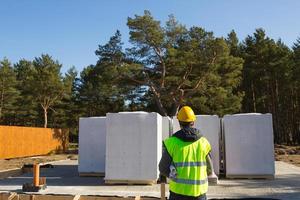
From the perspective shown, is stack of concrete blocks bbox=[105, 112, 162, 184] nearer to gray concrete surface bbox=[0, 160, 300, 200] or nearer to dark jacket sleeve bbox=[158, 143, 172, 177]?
gray concrete surface bbox=[0, 160, 300, 200]

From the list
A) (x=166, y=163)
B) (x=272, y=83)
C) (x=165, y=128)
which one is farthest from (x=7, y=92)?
(x=166, y=163)

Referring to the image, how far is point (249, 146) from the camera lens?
14219 mm

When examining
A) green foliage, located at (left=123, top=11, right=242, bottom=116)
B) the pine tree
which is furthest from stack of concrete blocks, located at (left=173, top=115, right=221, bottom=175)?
the pine tree

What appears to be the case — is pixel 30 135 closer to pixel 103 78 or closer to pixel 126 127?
pixel 103 78

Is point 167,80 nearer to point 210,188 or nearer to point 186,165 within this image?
point 210,188

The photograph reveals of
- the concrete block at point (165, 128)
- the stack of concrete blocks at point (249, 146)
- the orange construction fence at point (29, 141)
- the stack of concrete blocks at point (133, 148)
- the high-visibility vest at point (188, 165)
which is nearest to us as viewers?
the high-visibility vest at point (188, 165)

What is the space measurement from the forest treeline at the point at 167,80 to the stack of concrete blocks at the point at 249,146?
18.2m

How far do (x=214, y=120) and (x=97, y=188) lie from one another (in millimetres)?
4621

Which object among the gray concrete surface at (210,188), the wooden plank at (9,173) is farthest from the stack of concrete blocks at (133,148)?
the wooden plank at (9,173)

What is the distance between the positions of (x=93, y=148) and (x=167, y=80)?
17.6 meters

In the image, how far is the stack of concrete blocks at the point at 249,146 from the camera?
14.1 m

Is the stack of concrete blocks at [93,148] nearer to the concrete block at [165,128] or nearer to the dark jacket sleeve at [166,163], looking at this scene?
the concrete block at [165,128]

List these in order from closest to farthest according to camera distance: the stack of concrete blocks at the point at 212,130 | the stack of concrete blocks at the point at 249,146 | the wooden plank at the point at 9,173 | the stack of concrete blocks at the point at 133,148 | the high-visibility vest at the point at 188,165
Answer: the high-visibility vest at the point at 188,165, the stack of concrete blocks at the point at 133,148, the stack of concrete blocks at the point at 249,146, the stack of concrete blocks at the point at 212,130, the wooden plank at the point at 9,173

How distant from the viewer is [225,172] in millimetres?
14688
